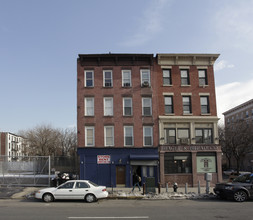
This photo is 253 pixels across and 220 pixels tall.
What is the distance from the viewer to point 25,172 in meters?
23.5

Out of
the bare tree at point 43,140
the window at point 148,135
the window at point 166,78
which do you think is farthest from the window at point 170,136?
the bare tree at point 43,140

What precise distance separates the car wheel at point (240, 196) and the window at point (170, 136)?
1028 centimetres

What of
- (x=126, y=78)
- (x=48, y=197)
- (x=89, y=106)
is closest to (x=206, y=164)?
(x=126, y=78)

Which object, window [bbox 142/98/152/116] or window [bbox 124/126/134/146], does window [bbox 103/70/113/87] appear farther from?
window [bbox 124/126/134/146]

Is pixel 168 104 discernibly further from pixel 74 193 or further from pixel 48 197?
pixel 48 197

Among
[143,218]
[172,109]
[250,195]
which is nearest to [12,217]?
[143,218]

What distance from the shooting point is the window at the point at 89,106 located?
25.7 meters

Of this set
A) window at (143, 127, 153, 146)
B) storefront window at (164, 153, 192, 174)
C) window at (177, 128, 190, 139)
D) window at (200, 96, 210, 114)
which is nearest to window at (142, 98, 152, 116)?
window at (143, 127, 153, 146)

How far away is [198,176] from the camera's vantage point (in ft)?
83.0

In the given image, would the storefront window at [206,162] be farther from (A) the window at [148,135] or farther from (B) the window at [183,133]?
(A) the window at [148,135]

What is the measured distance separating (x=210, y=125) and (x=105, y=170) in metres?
→ 11.2

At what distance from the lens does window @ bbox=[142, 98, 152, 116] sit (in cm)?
2597

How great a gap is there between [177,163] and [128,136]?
5.37 metres

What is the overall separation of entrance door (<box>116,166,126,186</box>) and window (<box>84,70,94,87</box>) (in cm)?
853
